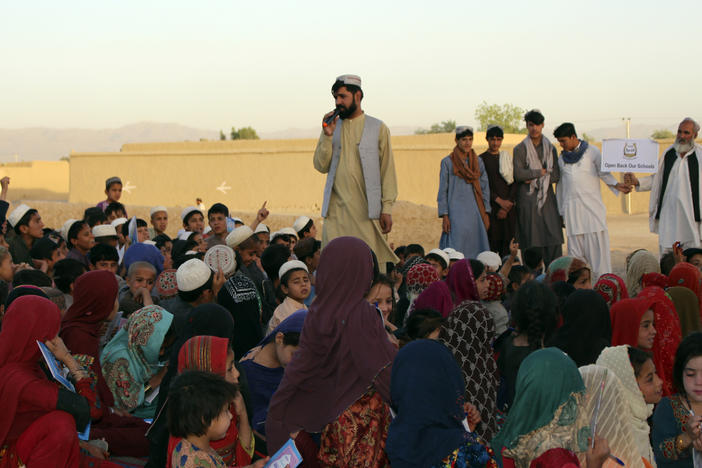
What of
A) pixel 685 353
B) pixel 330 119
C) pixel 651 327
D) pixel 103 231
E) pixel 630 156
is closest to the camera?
pixel 685 353

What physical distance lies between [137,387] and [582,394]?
2791mm

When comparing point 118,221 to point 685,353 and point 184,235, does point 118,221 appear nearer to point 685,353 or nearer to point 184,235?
point 184,235

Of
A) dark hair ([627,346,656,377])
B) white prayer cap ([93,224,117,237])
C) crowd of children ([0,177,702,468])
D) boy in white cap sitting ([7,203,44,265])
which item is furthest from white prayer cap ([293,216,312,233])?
dark hair ([627,346,656,377])

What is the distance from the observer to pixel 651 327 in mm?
5023

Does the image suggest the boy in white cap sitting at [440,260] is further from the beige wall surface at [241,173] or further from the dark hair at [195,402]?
the beige wall surface at [241,173]

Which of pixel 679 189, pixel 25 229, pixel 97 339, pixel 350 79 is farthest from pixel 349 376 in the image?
pixel 679 189

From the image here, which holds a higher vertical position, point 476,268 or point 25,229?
point 25,229

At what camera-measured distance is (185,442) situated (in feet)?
10.6

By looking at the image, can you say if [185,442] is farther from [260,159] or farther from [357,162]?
[260,159]

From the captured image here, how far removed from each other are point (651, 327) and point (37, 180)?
196 feet

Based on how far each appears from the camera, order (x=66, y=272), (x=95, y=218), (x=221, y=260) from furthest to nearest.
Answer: (x=95, y=218) → (x=221, y=260) → (x=66, y=272)

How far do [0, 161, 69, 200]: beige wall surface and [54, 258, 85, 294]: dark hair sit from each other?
5243 cm

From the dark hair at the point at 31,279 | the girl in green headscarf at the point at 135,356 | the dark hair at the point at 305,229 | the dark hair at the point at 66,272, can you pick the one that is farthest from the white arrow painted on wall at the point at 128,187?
the girl in green headscarf at the point at 135,356

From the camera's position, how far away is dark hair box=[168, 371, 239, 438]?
3184mm
